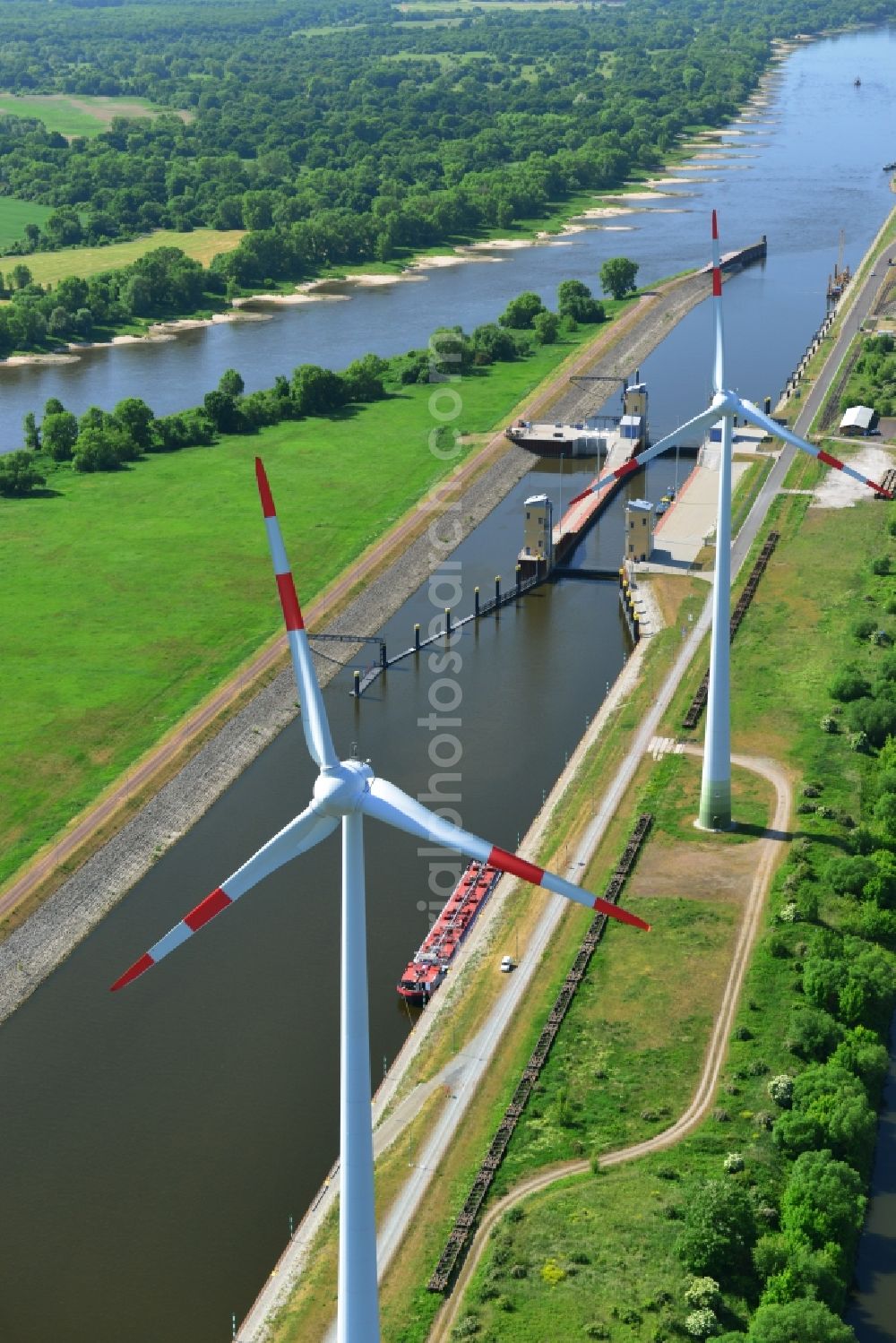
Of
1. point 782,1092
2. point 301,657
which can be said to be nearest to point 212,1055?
point 782,1092

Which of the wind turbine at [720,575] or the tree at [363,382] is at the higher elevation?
the wind turbine at [720,575]

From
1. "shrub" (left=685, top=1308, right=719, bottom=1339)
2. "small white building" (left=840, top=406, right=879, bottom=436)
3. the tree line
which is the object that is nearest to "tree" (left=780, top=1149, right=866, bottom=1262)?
"shrub" (left=685, top=1308, right=719, bottom=1339)

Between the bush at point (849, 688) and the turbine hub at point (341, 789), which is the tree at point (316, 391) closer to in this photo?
the bush at point (849, 688)

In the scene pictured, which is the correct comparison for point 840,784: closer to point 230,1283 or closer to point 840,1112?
point 840,1112

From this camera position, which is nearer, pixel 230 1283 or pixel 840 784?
pixel 230 1283

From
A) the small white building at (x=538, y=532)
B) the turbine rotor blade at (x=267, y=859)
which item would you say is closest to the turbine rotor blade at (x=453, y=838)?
the turbine rotor blade at (x=267, y=859)

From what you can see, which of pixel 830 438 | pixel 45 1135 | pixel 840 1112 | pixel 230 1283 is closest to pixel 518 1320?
pixel 230 1283

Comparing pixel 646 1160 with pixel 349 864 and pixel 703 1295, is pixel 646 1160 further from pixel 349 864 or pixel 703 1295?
pixel 349 864
